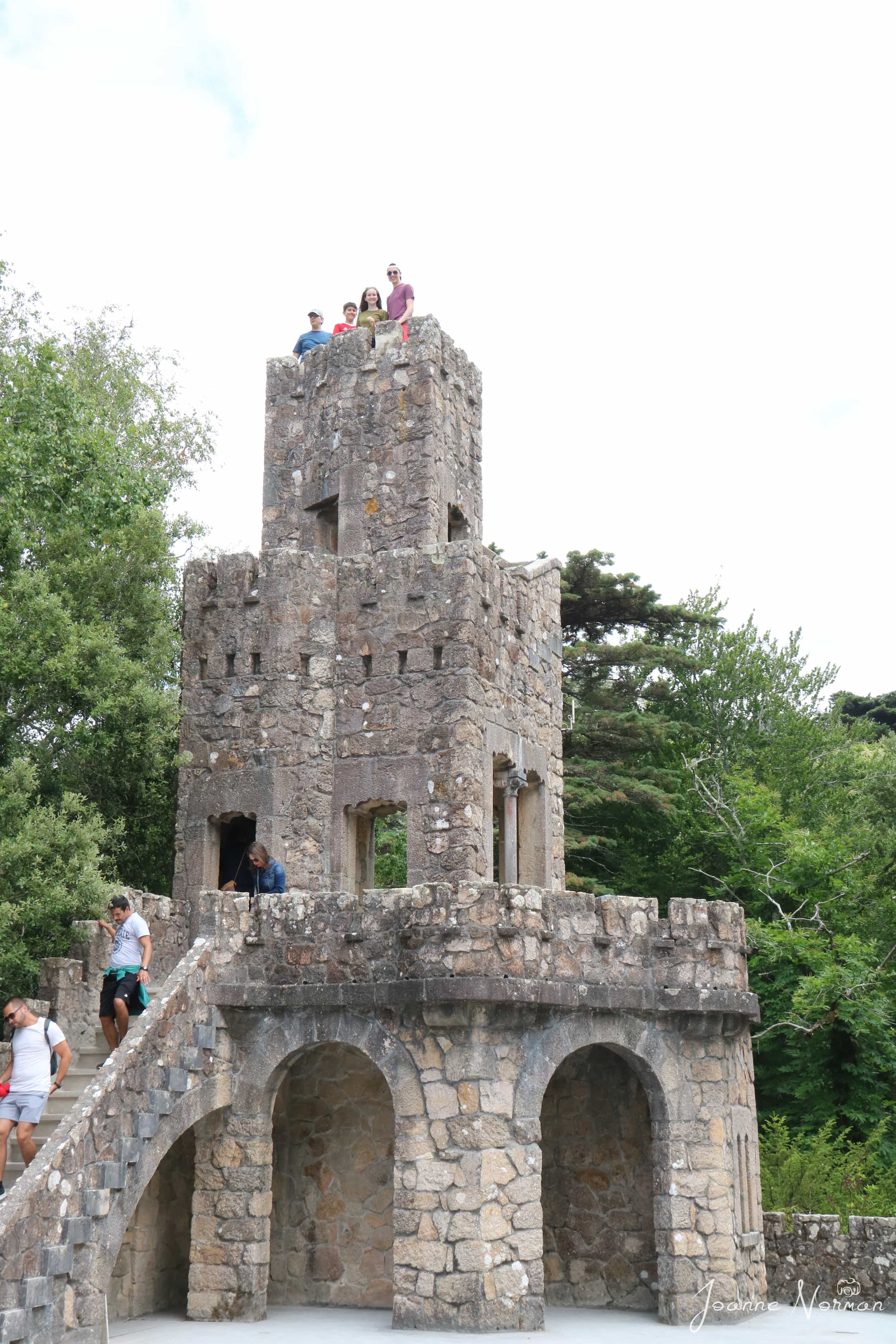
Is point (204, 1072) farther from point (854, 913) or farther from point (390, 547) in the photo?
point (854, 913)

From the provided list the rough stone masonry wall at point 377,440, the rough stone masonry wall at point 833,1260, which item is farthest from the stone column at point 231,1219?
the rough stone masonry wall at point 377,440

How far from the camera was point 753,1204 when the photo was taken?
13375 millimetres

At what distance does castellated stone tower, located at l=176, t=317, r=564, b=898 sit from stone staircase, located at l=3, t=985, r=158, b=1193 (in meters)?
2.98

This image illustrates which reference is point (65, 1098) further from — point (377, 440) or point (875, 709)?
point (875, 709)

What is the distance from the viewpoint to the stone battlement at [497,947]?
11.8 metres

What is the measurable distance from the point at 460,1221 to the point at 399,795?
4.94 meters

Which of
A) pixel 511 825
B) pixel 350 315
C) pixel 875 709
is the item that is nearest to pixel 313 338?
pixel 350 315

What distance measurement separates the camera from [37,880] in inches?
539

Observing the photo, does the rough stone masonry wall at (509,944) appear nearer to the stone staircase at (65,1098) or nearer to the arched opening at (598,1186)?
the stone staircase at (65,1098)

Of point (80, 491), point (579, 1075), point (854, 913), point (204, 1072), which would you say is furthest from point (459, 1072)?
Answer: point (854, 913)

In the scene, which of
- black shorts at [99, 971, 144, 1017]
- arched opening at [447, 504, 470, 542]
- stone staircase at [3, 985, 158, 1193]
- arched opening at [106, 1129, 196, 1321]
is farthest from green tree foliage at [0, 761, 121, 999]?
arched opening at [447, 504, 470, 542]

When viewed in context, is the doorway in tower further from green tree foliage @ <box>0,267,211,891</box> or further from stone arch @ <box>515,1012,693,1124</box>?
stone arch @ <box>515,1012,693,1124</box>

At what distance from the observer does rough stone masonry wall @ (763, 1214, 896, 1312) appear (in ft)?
46.9

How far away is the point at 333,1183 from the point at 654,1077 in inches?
130
